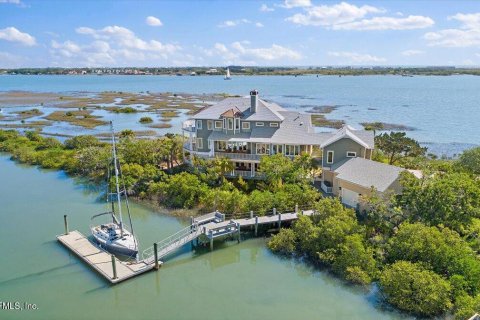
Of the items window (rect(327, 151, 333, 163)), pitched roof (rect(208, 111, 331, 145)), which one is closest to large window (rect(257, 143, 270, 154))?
pitched roof (rect(208, 111, 331, 145))

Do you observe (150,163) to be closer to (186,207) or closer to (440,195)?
(186,207)

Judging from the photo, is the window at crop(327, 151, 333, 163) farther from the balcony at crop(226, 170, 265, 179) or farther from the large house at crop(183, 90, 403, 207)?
the balcony at crop(226, 170, 265, 179)

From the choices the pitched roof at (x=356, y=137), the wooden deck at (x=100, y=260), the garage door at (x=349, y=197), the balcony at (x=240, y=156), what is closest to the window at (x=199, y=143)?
the balcony at (x=240, y=156)

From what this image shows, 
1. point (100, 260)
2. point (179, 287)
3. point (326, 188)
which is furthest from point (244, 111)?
point (179, 287)

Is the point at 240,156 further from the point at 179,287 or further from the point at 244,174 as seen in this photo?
the point at 179,287

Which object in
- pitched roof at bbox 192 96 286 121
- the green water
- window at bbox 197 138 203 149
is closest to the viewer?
the green water

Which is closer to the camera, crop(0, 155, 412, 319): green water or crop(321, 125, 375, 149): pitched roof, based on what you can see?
crop(0, 155, 412, 319): green water

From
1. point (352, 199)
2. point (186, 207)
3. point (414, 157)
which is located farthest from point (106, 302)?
point (414, 157)
